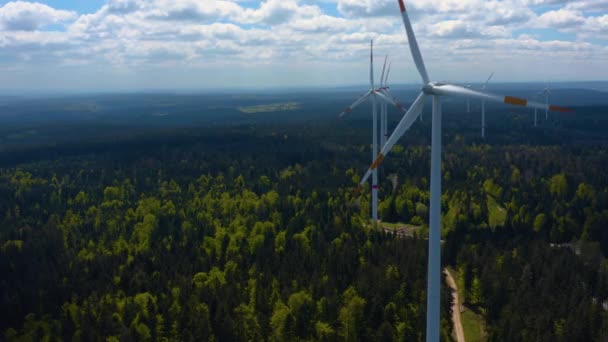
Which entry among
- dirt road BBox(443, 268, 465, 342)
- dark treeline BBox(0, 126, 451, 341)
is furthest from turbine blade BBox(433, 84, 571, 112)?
dirt road BBox(443, 268, 465, 342)

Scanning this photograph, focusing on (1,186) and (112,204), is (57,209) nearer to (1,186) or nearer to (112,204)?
(112,204)

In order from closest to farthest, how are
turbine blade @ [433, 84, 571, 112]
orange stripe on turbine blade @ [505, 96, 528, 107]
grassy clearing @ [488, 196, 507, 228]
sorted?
orange stripe on turbine blade @ [505, 96, 528, 107] < turbine blade @ [433, 84, 571, 112] < grassy clearing @ [488, 196, 507, 228]

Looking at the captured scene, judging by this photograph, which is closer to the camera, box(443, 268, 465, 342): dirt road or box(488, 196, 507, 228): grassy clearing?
box(443, 268, 465, 342): dirt road

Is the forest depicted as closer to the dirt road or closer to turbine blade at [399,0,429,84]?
the dirt road

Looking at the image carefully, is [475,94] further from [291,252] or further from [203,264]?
[203,264]

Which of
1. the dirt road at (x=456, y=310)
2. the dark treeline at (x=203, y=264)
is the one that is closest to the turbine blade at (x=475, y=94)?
the dark treeline at (x=203, y=264)

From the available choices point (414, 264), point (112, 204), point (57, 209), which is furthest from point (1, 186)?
point (414, 264)

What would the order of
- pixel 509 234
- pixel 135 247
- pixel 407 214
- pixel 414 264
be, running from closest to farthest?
pixel 414 264 < pixel 135 247 < pixel 509 234 < pixel 407 214
